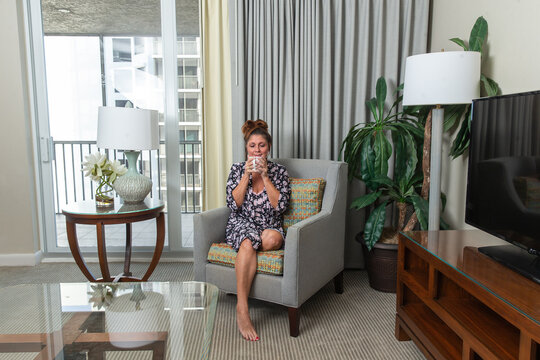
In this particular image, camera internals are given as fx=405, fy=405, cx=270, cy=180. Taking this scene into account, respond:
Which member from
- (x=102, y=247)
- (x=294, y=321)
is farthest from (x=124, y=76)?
(x=294, y=321)

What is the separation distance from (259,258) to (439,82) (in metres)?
1.33

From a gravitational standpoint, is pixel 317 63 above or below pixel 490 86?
above

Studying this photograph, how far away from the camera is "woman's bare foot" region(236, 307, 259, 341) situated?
6.89 ft

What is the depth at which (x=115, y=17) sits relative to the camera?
329 cm

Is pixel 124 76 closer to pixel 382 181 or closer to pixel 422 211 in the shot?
pixel 382 181

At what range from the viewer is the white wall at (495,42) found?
6.20 feet

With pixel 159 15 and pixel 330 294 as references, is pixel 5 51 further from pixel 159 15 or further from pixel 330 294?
pixel 330 294

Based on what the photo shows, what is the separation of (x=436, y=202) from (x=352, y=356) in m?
0.96

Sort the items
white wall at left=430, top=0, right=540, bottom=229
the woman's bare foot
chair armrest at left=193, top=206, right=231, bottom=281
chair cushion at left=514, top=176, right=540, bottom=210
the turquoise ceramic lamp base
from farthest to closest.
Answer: the turquoise ceramic lamp base, chair armrest at left=193, top=206, right=231, bottom=281, the woman's bare foot, white wall at left=430, top=0, right=540, bottom=229, chair cushion at left=514, top=176, right=540, bottom=210

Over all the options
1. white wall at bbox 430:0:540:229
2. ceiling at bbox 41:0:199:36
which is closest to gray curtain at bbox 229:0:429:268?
white wall at bbox 430:0:540:229

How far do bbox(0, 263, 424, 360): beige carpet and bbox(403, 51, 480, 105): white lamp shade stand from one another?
128 cm

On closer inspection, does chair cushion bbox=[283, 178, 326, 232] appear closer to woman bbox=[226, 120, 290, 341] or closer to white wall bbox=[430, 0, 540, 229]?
woman bbox=[226, 120, 290, 341]

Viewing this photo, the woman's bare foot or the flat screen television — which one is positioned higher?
the flat screen television

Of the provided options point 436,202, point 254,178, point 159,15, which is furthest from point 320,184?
point 159,15
